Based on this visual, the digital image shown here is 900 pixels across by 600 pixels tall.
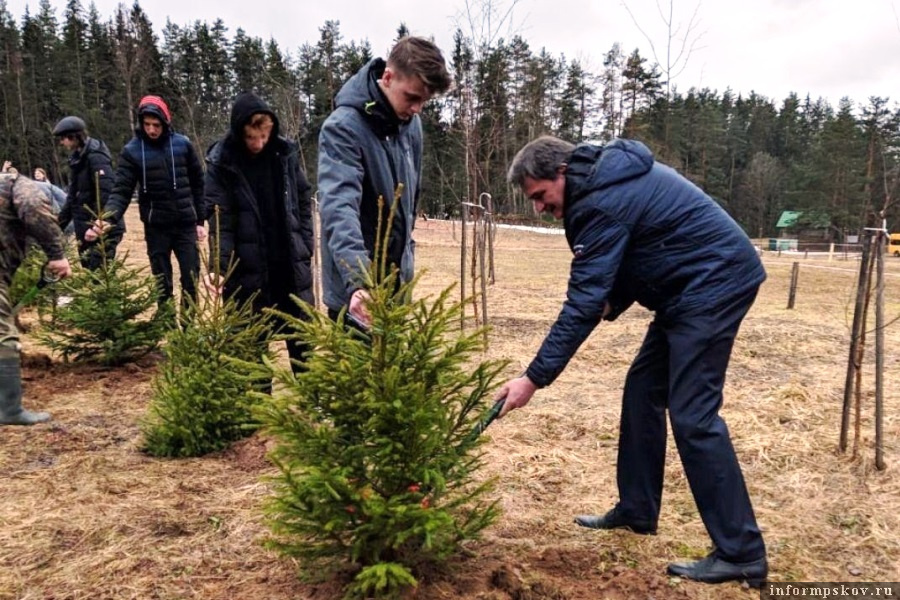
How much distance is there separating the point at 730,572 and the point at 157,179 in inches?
195

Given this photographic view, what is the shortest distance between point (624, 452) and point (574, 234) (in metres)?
1.06

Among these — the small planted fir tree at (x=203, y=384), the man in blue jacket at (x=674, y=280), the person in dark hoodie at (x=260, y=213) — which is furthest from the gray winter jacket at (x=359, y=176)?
the person in dark hoodie at (x=260, y=213)

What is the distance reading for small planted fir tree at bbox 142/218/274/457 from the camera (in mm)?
3441

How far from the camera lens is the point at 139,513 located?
2830 mm

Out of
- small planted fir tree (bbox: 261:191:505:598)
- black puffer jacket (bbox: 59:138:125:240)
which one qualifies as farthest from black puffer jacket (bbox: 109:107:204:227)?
small planted fir tree (bbox: 261:191:505:598)

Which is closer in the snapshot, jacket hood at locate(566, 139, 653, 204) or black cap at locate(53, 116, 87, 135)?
jacket hood at locate(566, 139, 653, 204)

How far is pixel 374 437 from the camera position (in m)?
1.98

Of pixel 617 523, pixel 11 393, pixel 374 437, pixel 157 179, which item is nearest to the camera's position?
pixel 374 437

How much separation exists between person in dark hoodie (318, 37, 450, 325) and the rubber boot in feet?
8.52

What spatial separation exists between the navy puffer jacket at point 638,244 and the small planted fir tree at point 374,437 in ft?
1.43

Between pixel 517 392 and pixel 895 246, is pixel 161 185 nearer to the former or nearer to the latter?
pixel 517 392

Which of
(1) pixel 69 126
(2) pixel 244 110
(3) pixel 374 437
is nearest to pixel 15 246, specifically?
(2) pixel 244 110

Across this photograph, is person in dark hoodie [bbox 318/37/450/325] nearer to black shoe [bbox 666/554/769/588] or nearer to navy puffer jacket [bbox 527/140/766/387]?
navy puffer jacket [bbox 527/140/766/387]

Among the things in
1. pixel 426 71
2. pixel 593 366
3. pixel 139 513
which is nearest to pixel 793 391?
pixel 593 366
